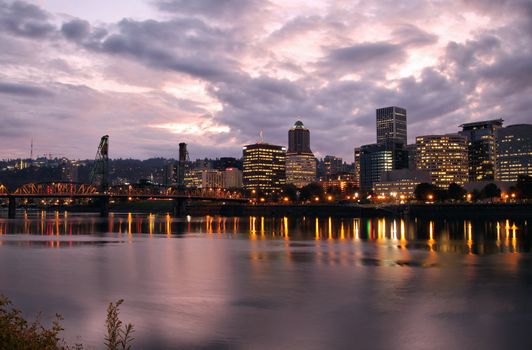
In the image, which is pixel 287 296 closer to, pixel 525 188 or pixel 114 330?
pixel 114 330

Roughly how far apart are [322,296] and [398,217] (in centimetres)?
16230

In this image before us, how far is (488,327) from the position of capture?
1035 inches

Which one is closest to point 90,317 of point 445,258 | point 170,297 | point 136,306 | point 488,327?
point 136,306

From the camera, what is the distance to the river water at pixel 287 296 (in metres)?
24.8

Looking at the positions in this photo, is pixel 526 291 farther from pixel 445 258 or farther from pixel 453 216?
pixel 453 216

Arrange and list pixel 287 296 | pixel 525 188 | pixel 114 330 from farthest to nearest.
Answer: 1. pixel 525 188
2. pixel 287 296
3. pixel 114 330

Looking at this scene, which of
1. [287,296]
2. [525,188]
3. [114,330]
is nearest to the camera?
[114,330]

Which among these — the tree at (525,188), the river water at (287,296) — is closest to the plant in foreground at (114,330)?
the river water at (287,296)

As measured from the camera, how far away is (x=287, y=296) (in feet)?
115

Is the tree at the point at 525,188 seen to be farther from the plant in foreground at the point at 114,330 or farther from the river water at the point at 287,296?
the plant in foreground at the point at 114,330

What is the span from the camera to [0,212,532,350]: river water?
81.3 feet

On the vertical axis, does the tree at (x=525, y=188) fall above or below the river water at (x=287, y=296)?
above

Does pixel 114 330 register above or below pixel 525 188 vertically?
below

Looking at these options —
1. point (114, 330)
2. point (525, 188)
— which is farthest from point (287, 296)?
point (525, 188)
